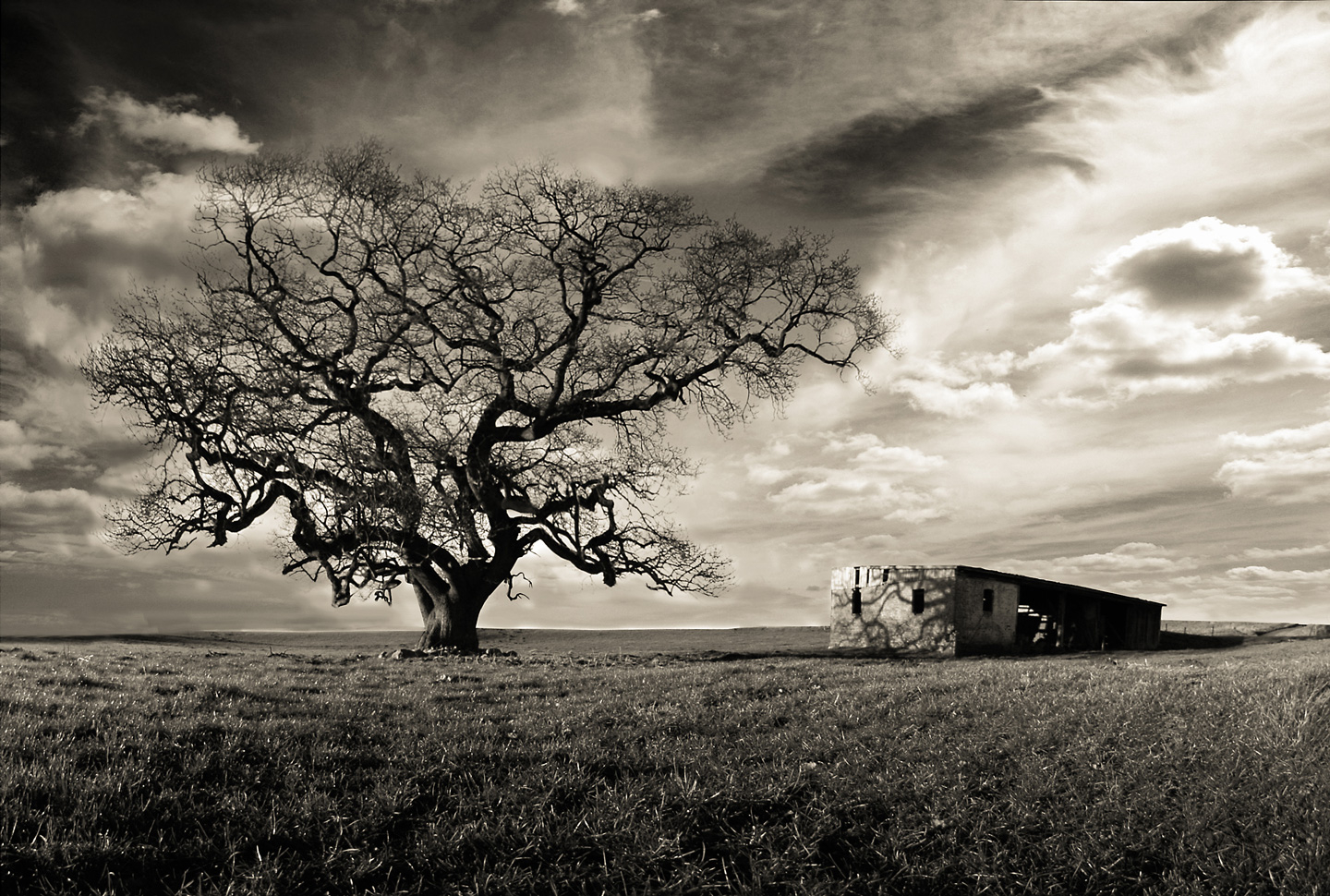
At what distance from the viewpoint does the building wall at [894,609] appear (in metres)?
35.5

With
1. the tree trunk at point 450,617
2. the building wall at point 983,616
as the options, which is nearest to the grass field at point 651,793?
the tree trunk at point 450,617

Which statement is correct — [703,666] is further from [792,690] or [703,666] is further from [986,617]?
[986,617]

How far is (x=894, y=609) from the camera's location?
122 feet

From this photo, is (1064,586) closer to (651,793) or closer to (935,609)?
(935,609)

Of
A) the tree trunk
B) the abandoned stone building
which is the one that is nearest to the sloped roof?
the abandoned stone building

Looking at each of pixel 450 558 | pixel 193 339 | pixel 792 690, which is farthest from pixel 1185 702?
pixel 193 339

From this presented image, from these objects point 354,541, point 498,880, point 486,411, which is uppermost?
point 486,411

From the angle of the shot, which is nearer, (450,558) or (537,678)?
(537,678)

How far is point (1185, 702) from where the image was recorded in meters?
12.6

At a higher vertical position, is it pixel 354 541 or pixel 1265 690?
pixel 354 541

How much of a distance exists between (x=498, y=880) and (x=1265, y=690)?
12260mm

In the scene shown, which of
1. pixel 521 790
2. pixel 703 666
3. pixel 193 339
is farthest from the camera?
pixel 193 339

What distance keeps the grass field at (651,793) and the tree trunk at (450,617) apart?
42.6ft

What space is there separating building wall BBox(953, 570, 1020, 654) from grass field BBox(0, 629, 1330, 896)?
2290 centimetres
